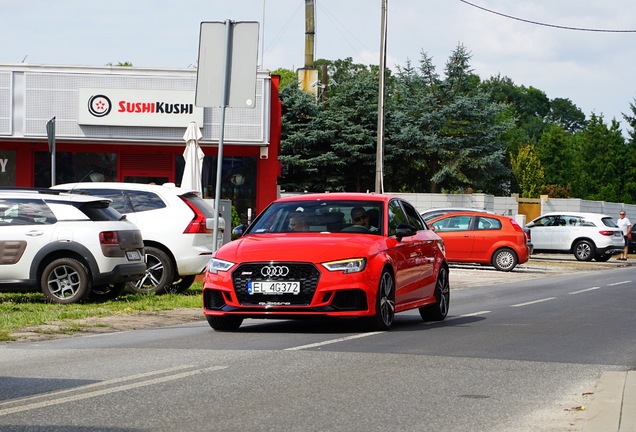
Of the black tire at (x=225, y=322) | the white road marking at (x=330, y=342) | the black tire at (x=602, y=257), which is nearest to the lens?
the white road marking at (x=330, y=342)

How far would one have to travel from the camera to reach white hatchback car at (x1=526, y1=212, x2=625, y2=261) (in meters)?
43.3

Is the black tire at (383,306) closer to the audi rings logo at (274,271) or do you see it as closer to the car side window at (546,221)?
the audi rings logo at (274,271)

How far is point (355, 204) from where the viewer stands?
14727 millimetres

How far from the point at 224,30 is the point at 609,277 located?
16167 millimetres

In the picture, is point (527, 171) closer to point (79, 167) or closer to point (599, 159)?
point (599, 159)

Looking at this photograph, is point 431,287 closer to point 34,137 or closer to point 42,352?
point 42,352

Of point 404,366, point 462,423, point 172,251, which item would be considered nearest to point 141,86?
point 172,251

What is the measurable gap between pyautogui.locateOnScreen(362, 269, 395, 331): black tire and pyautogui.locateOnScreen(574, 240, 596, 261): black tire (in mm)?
30673

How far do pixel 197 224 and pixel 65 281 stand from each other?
9.39ft

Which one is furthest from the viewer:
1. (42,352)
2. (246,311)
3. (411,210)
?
(411,210)

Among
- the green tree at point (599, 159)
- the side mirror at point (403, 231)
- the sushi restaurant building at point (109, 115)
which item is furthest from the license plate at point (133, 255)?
the green tree at point (599, 159)

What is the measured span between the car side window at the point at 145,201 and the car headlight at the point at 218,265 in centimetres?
706

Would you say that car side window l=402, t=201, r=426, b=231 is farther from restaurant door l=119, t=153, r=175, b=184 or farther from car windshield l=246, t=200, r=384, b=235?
restaurant door l=119, t=153, r=175, b=184

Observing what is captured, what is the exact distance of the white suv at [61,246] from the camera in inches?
711
